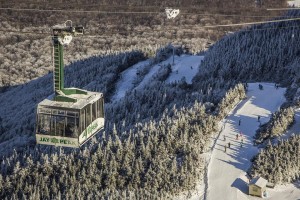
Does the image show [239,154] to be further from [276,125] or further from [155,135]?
[155,135]

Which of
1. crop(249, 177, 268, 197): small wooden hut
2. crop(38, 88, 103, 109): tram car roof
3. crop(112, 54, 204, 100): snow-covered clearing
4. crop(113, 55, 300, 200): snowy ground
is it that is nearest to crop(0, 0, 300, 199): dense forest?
crop(113, 55, 300, 200): snowy ground

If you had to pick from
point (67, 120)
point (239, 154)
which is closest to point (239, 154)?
point (239, 154)

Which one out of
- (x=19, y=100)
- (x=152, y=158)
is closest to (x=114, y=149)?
(x=152, y=158)

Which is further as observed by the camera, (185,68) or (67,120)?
(185,68)

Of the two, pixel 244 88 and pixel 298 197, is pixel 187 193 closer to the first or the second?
pixel 298 197

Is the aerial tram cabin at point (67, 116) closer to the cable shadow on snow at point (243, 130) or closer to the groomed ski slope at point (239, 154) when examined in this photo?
the groomed ski slope at point (239, 154)
